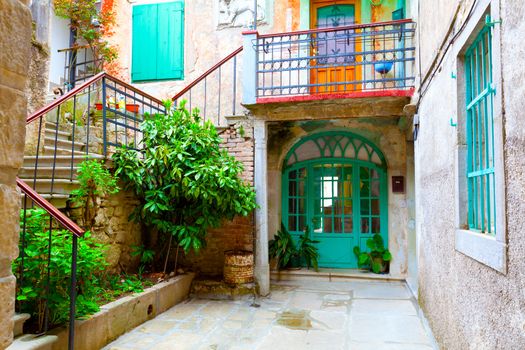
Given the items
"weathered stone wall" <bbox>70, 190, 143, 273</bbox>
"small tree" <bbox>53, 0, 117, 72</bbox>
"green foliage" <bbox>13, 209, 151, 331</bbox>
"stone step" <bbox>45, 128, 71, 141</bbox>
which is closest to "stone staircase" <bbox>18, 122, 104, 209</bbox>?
"weathered stone wall" <bbox>70, 190, 143, 273</bbox>

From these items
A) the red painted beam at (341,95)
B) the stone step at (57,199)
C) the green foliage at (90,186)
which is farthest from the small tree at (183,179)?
the red painted beam at (341,95)

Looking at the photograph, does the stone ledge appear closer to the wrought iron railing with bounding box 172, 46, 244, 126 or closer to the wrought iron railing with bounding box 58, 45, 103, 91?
the wrought iron railing with bounding box 172, 46, 244, 126

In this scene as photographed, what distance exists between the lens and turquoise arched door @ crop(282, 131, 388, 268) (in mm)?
7578

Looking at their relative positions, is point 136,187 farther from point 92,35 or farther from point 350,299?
point 92,35

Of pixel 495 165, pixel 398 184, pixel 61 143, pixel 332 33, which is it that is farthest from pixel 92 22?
pixel 495 165

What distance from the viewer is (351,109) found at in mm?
5938

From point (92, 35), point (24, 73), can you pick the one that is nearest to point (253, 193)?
point (24, 73)

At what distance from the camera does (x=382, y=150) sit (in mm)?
7355

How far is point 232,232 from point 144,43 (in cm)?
468

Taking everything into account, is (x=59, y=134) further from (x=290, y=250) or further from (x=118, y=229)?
(x=290, y=250)

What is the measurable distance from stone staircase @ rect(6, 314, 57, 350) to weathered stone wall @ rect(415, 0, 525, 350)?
303 cm

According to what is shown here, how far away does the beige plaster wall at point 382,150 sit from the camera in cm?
712

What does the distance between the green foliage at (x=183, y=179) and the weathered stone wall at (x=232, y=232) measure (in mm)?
505

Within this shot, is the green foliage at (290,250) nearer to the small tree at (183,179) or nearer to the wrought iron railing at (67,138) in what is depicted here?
the small tree at (183,179)
